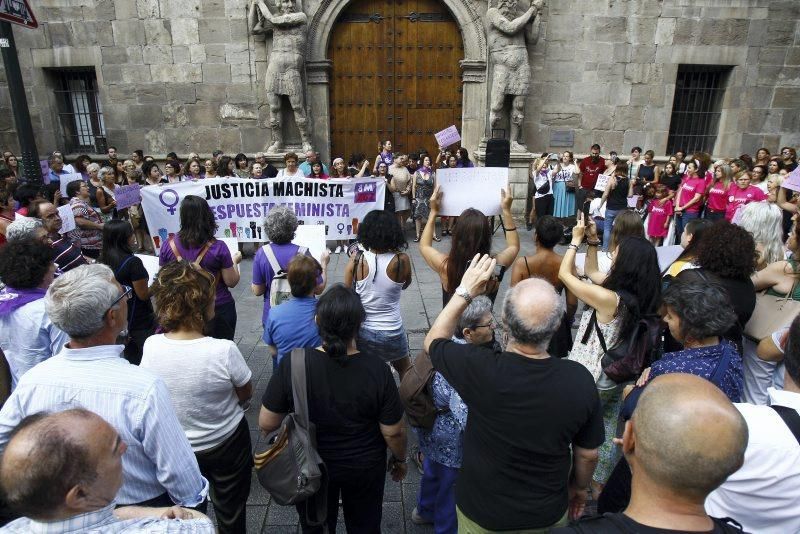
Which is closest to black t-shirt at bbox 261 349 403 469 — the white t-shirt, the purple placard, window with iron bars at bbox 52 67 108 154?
the white t-shirt

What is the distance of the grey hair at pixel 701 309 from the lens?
82.1 inches

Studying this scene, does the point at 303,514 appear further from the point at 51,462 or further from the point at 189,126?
the point at 189,126

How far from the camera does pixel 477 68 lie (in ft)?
33.1

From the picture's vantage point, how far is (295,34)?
31.6 feet

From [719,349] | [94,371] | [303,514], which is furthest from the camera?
[303,514]

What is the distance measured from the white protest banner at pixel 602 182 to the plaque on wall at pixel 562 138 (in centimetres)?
193

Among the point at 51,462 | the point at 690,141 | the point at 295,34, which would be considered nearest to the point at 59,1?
the point at 295,34

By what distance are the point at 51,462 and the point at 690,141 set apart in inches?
496

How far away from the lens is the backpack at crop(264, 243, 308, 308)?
354cm

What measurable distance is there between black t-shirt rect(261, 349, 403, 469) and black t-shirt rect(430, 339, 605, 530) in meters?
0.37

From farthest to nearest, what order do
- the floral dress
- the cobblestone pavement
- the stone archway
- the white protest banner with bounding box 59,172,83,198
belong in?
the stone archway
the floral dress
the white protest banner with bounding box 59,172,83,198
the cobblestone pavement

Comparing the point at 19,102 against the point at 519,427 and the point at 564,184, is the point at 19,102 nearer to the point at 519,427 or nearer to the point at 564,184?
the point at 519,427

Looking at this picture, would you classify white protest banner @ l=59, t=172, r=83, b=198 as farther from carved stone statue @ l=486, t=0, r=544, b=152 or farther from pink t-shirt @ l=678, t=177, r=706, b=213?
pink t-shirt @ l=678, t=177, r=706, b=213

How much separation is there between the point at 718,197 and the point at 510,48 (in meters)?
4.65
